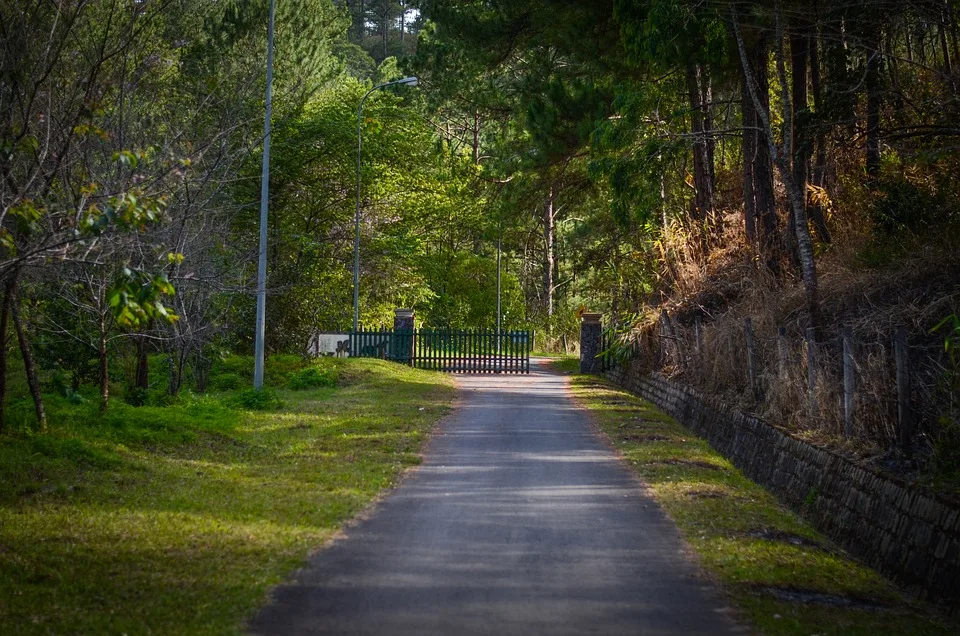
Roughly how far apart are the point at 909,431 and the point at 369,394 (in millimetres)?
15253

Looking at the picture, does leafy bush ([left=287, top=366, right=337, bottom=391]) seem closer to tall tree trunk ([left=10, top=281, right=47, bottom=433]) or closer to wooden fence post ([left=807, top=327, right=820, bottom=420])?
tall tree trunk ([left=10, top=281, right=47, bottom=433])

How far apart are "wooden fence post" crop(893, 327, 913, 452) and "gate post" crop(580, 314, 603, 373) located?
83.5 feet

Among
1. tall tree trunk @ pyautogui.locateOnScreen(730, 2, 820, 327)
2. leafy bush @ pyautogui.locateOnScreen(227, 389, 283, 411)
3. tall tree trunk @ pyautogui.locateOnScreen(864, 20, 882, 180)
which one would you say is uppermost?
tall tree trunk @ pyautogui.locateOnScreen(864, 20, 882, 180)

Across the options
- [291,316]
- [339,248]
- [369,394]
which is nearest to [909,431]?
[369,394]

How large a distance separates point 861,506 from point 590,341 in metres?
25.9

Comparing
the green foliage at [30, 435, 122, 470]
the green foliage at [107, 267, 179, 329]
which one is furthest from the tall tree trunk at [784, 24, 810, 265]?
the green foliage at [107, 267, 179, 329]

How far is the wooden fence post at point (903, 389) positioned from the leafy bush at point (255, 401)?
1284cm

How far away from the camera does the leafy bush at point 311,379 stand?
25547 mm

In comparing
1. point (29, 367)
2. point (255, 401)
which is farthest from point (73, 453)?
point (255, 401)

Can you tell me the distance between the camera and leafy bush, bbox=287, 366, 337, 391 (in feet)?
83.8

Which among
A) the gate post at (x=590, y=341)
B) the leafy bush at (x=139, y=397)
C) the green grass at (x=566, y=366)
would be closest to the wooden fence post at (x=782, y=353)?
the leafy bush at (x=139, y=397)

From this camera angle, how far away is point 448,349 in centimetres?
3738

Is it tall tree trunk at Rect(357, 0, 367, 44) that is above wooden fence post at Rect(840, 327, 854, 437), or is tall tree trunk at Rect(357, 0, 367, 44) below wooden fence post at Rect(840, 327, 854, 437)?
above

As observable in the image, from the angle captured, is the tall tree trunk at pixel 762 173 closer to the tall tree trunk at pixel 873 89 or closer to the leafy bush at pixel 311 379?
the tall tree trunk at pixel 873 89
